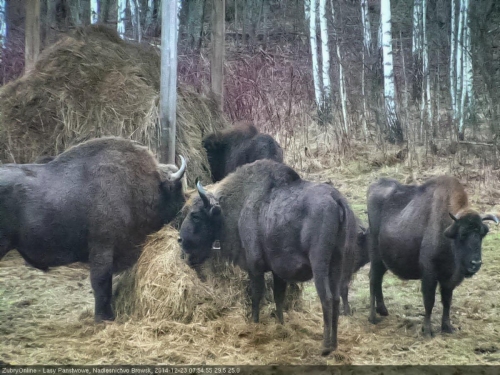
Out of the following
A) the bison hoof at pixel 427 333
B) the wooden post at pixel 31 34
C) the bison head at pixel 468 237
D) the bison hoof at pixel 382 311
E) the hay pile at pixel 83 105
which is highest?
the wooden post at pixel 31 34

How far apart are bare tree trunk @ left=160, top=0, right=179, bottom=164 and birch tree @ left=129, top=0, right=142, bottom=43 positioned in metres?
1.87

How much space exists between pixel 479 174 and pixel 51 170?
159 inches

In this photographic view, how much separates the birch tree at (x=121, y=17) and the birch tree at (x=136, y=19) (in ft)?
0.45

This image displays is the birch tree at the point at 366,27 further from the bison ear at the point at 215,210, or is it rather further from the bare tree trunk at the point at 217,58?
the bison ear at the point at 215,210

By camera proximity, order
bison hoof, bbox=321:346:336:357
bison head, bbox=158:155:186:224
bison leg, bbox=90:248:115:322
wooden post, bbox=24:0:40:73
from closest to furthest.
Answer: bison hoof, bbox=321:346:336:357 < bison leg, bbox=90:248:115:322 < bison head, bbox=158:155:186:224 < wooden post, bbox=24:0:40:73

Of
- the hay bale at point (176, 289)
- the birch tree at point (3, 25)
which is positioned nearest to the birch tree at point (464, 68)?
the hay bale at point (176, 289)

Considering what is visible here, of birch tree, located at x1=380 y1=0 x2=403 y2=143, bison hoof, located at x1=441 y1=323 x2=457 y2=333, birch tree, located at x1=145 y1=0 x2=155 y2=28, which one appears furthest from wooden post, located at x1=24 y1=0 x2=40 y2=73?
bison hoof, located at x1=441 y1=323 x2=457 y2=333

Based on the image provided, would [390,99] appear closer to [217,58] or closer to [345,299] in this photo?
[217,58]

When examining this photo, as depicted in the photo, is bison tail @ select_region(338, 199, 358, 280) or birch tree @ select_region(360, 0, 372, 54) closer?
bison tail @ select_region(338, 199, 358, 280)

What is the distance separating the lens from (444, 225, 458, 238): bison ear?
18.5 ft

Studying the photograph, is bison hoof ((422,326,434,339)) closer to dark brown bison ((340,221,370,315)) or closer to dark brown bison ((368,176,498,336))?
dark brown bison ((368,176,498,336))

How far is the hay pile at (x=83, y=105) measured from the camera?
6742mm

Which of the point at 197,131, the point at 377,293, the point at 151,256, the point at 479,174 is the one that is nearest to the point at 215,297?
the point at 151,256

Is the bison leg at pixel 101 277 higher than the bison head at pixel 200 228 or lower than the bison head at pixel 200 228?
lower
